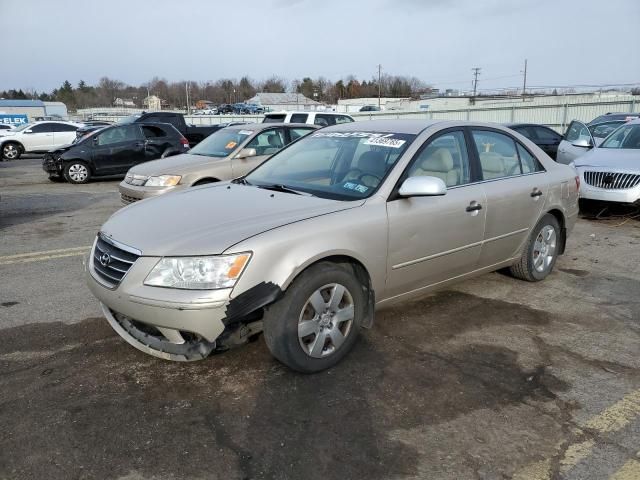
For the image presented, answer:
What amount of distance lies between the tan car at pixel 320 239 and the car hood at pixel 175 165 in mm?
3789

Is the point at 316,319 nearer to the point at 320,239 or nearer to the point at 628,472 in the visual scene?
the point at 320,239

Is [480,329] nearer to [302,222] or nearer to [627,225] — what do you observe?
[302,222]

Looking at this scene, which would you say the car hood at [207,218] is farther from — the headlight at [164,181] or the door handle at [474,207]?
the headlight at [164,181]

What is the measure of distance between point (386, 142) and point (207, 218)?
1587 mm

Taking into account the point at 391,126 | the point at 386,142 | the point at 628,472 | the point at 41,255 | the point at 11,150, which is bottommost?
the point at 628,472

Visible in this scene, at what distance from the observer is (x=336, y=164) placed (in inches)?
170

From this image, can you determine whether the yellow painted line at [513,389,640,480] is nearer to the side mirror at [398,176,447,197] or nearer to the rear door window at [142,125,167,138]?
the side mirror at [398,176,447,197]

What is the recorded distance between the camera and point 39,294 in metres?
4.94

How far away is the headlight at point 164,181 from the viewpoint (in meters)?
7.95

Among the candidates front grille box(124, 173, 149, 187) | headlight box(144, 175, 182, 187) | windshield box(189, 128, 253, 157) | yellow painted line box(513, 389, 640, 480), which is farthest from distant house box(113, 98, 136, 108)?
yellow painted line box(513, 389, 640, 480)

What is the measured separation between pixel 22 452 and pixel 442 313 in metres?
3.20

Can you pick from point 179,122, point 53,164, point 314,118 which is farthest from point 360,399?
point 179,122

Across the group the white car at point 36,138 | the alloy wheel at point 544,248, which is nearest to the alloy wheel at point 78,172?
the white car at point 36,138

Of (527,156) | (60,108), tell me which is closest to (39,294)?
(527,156)
